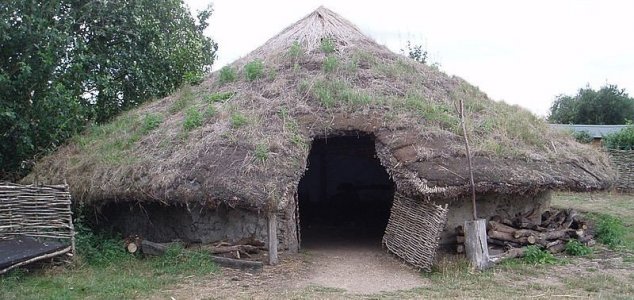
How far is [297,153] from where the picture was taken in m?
9.73

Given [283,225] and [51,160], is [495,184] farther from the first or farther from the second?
[51,160]

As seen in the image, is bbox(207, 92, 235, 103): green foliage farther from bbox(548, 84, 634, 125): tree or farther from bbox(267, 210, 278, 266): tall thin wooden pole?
bbox(548, 84, 634, 125): tree

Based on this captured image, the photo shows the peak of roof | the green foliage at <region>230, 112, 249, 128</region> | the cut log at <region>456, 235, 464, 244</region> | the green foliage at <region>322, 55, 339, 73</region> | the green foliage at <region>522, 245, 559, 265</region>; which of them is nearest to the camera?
the green foliage at <region>522, 245, 559, 265</region>

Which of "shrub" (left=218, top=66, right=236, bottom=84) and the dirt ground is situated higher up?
"shrub" (left=218, top=66, right=236, bottom=84)

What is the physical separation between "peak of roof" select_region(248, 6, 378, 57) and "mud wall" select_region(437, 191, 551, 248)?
4.93 metres

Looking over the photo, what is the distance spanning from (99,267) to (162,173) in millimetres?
1668

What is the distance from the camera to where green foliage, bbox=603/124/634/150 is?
21656mm

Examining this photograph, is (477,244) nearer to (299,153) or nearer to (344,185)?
(299,153)

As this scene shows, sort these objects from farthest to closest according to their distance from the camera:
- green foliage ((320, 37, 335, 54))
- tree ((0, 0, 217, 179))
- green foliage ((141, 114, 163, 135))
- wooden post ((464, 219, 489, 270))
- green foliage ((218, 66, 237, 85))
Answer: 1. green foliage ((320, 37, 335, 54))
2. green foliage ((218, 66, 237, 85))
3. green foliage ((141, 114, 163, 135))
4. tree ((0, 0, 217, 179))
5. wooden post ((464, 219, 489, 270))

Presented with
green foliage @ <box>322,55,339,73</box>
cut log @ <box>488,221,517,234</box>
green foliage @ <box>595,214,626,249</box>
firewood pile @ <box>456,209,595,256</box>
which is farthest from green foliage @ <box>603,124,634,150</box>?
cut log @ <box>488,221,517,234</box>

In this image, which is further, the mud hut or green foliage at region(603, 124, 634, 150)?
green foliage at region(603, 124, 634, 150)

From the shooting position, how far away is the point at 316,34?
45.0ft

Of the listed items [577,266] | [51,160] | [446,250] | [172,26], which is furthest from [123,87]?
[577,266]

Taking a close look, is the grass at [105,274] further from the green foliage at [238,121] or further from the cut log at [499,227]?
the cut log at [499,227]
